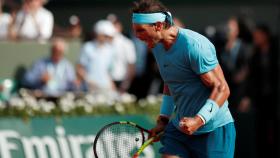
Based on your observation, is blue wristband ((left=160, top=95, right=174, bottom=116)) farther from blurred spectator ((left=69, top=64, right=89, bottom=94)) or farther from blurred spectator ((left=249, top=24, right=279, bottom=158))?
blurred spectator ((left=249, top=24, right=279, bottom=158))

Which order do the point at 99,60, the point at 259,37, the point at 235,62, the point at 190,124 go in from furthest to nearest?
the point at 259,37
the point at 235,62
the point at 99,60
the point at 190,124

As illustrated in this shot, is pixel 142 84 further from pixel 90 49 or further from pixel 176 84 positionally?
pixel 176 84

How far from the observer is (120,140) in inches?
285

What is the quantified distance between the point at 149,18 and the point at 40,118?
4.42 meters

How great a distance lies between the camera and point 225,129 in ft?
22.3

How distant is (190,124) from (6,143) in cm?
462

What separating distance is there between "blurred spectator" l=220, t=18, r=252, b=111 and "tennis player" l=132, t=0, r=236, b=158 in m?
5.58

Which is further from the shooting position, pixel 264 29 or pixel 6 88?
pixel 264 29

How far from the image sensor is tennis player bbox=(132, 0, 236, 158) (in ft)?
21.3

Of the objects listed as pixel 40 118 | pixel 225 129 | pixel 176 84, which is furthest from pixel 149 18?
pixel 40 118

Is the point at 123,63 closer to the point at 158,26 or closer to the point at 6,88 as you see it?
the point at 6,88

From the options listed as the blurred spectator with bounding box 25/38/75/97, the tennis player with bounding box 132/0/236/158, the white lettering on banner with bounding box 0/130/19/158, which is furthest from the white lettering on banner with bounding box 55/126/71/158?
the tennis player with bounding box 132/0/236/158

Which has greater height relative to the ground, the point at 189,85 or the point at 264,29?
the point at 189,85

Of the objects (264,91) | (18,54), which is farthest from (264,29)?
(18,54)
